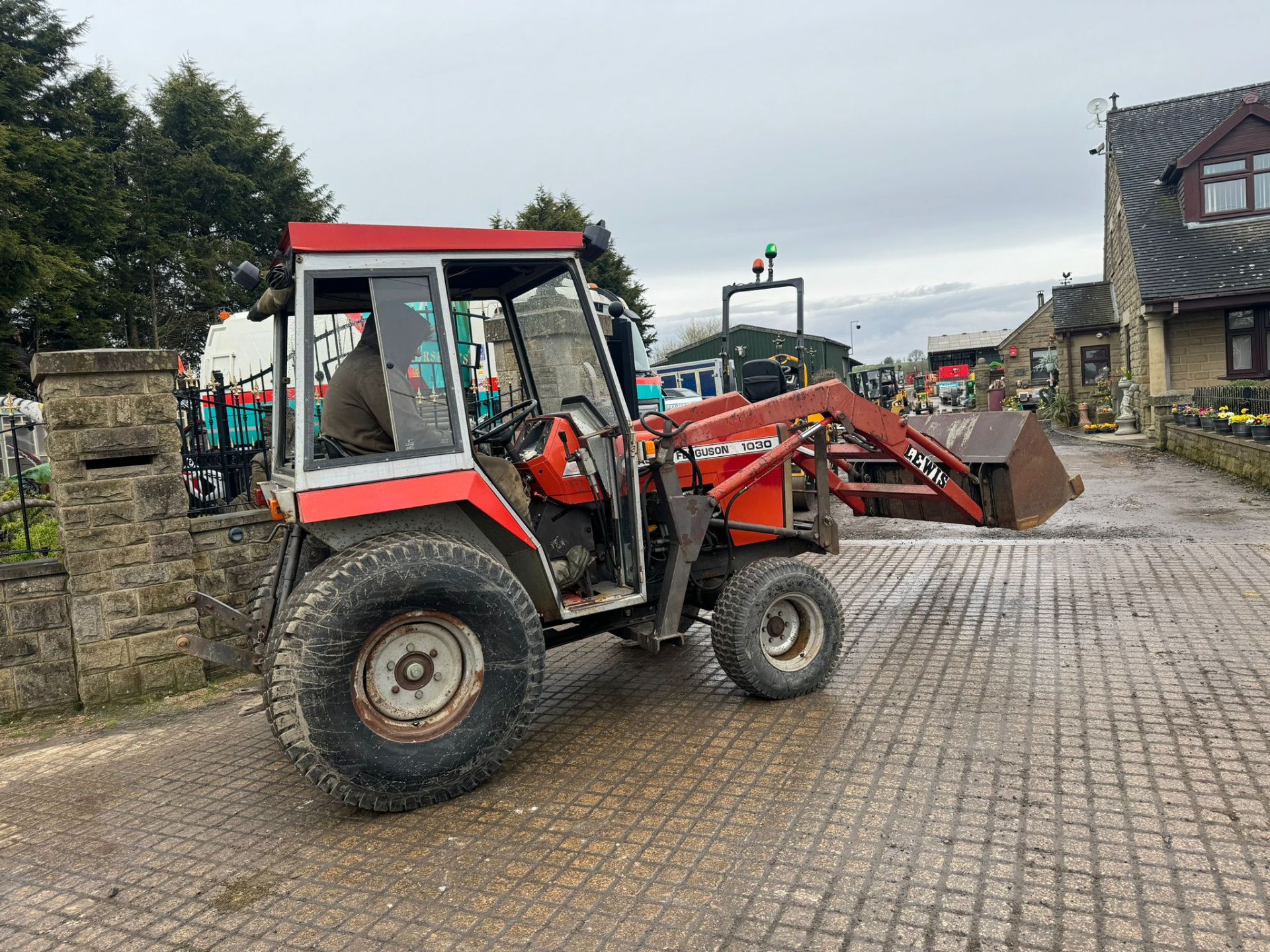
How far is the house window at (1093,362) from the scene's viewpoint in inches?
1142

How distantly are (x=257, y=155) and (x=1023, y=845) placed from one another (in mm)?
31838

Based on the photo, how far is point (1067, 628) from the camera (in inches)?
233

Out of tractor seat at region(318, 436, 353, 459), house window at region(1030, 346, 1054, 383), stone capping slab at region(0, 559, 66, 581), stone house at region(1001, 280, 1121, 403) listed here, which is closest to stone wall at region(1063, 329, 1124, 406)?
stone house at region(1001, 280, 1121, 403)

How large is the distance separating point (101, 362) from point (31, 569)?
131 centimetres

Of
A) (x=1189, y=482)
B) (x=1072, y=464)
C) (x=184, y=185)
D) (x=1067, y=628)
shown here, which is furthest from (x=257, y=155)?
(x=1067, y=628)

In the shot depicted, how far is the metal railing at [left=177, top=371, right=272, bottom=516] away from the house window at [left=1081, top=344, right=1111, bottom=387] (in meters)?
28.4

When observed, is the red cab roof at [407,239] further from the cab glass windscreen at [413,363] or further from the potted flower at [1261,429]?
the potted flower at [1261,429]

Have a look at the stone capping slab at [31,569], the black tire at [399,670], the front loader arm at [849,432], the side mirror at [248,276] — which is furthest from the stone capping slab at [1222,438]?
the stone capping slab at [31,569]

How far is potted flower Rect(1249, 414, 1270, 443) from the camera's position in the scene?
12023mm

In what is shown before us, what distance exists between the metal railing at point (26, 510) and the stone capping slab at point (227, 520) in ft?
2.87

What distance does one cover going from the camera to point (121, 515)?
18.1ft

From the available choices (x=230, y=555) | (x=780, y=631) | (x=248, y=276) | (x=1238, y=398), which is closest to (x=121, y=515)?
(x=230, y=555)

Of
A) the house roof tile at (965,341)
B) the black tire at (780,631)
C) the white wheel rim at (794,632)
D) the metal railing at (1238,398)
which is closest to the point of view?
the black tire at (780,631)

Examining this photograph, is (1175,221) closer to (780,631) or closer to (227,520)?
(780,631)
